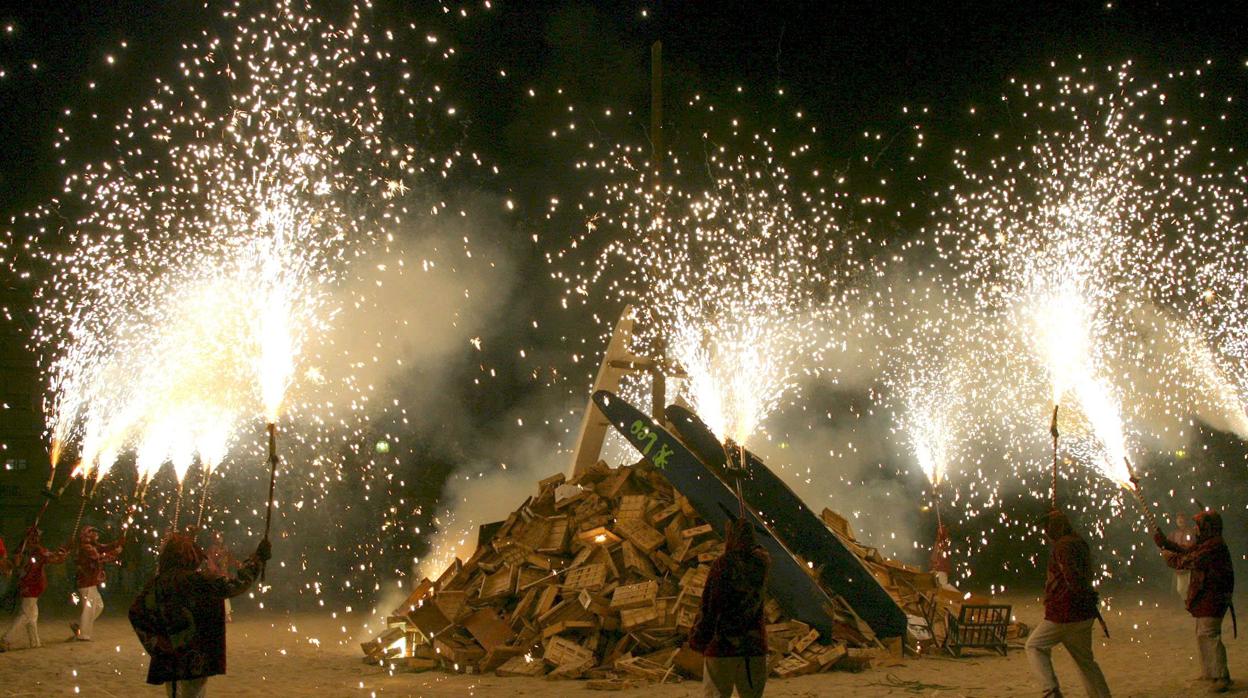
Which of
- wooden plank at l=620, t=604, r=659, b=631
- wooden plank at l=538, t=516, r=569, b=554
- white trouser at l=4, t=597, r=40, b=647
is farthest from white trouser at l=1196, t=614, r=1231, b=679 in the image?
white trouser at l=4, t=597, r=40, b=647

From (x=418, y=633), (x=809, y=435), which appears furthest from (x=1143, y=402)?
(x=418, y=633)

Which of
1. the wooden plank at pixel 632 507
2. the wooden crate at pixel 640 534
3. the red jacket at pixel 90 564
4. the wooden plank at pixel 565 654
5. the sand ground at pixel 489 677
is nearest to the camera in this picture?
the sand ground at pixel 489 677

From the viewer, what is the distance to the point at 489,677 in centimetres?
878

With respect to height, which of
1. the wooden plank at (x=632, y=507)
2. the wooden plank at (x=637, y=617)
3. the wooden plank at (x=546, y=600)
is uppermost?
the wooden plank at (x=632, y=507)

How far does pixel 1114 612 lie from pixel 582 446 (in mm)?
8255

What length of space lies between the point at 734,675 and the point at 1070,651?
2675 millimetres

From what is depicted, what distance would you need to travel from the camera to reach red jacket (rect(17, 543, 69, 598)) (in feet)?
35.4

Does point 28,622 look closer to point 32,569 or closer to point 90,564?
point 32,569

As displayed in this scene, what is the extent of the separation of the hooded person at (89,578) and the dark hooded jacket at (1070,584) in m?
11.0

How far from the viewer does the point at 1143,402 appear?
20.0m

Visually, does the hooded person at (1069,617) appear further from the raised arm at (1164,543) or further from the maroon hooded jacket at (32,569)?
Answer: the maroon hooded jacket at (32,569)

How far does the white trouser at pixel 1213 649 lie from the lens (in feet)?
23.8

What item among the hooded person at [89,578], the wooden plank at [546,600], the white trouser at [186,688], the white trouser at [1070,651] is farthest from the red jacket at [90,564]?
the white trouser at [1070,651]

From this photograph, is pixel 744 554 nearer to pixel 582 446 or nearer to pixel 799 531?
pixel 799 531
